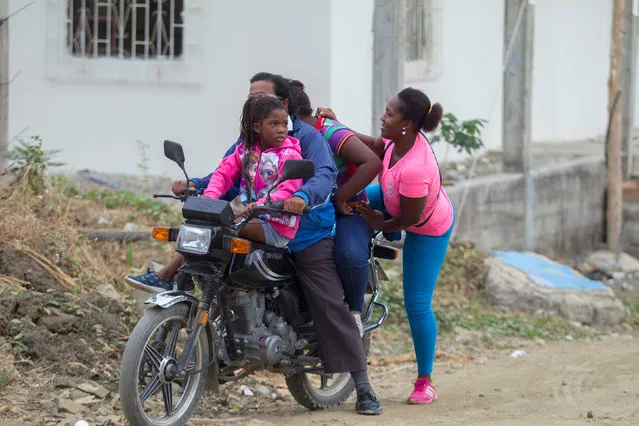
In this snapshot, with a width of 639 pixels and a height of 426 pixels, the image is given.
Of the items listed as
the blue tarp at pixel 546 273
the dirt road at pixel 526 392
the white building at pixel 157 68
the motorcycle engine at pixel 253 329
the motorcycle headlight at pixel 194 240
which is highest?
the white building at pixel 157 68

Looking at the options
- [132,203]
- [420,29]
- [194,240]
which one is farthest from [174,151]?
[420,29]

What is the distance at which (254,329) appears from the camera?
517cm

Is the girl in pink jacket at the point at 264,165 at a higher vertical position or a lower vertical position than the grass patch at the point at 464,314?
higher

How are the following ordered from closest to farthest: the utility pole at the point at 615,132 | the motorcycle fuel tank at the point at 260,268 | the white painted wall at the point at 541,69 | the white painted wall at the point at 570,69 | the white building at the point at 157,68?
1. the motorcycle fuel tank at the point at 260,268
2. the white building at the point at 157,68
3. the utility pole at the point at 615,132
4. the white painted wall at the point at 541,69
5. the white painted wall at the point at 570,69

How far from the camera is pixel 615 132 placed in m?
12.9

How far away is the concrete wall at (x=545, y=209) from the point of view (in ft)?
37.0

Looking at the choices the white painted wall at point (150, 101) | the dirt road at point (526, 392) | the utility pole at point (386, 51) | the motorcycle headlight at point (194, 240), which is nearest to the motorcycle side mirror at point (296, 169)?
the motorcycle headlight at point (194, 240)

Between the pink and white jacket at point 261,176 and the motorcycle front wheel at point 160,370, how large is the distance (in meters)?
0.62

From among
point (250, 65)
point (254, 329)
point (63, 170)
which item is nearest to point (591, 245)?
point (250, 65)

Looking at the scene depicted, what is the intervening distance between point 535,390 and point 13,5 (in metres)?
6.54

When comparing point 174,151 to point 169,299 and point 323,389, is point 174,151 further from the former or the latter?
point 323,389

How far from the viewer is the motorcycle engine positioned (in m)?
5.14

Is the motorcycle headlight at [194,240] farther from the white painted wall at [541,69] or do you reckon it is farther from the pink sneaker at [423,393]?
the white painted wall at [541,69]

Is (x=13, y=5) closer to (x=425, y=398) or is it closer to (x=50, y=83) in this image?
(x=50, y=83)
